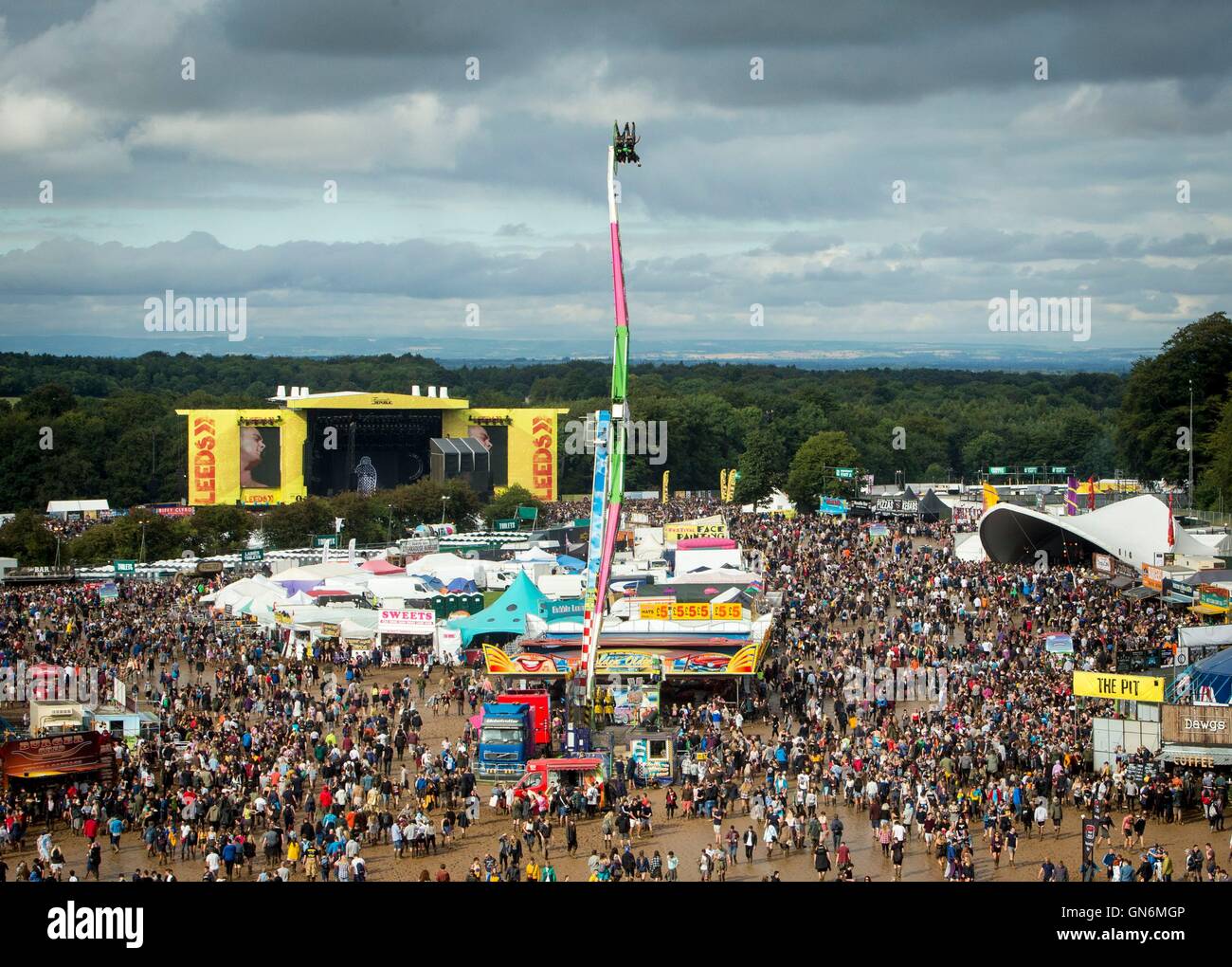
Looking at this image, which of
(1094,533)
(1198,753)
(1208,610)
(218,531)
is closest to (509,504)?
(218,531)

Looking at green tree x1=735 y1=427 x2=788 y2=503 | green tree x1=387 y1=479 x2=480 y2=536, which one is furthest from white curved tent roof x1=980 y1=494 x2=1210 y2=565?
green tree x1=735 y1=427 x2=788 y2=503

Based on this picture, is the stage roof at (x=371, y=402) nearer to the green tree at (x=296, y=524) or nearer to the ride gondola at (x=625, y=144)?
the green tree at (x=296, y=524)

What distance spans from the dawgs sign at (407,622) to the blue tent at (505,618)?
1.26 metres

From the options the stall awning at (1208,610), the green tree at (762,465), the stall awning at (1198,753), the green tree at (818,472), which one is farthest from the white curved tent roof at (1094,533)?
the green tree at (762,465)

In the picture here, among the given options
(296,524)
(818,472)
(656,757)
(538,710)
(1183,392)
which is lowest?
(656,757)

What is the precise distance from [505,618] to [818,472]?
4316 cm

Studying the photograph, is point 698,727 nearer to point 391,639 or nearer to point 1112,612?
point 391,639

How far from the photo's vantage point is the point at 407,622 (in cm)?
3412

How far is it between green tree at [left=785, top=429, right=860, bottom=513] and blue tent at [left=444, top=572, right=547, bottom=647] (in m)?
41.9

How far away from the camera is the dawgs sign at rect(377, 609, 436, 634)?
112 ft

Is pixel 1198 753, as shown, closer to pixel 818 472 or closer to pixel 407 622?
pixel 407 622

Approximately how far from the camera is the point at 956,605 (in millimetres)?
38344
